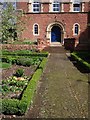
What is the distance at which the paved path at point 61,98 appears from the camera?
1052cm

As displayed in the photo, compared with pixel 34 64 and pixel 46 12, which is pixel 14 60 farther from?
pixel 46 12

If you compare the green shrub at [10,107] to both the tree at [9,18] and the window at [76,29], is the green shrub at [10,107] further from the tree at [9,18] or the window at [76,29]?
the window at [76,29]

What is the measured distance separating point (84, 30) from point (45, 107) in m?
34.7

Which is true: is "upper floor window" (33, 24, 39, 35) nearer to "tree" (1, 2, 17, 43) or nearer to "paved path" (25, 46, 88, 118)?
"tree" (1, 2, 17, 43)

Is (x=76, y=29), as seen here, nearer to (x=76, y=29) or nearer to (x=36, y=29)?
(x=76, y=29)

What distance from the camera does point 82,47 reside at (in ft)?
130

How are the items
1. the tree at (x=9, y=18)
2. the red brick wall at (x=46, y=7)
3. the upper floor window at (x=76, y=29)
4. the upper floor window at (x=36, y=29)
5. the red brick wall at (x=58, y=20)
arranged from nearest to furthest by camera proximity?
the tree at (x=9, y=18)
the red brick wall at (x=58, y=20)
the upper floor window at (x=76, y=29)
the upper floor window at (x=36, y=29)
the red brick wall at (x=46, y=7)

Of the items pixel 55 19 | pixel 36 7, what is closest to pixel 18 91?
pixel 55 19

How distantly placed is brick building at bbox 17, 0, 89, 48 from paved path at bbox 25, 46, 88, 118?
87.9 ft

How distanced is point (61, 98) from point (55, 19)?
32.7 metres

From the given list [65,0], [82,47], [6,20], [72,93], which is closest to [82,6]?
[65,0]

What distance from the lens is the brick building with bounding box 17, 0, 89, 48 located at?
44344 millimetres

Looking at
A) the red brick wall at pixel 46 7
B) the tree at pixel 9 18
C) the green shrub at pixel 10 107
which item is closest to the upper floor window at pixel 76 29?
the red brick wall at pixel 46 7

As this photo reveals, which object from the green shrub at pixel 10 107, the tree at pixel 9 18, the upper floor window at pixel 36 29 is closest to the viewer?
the green shrub at pixel 10 107
